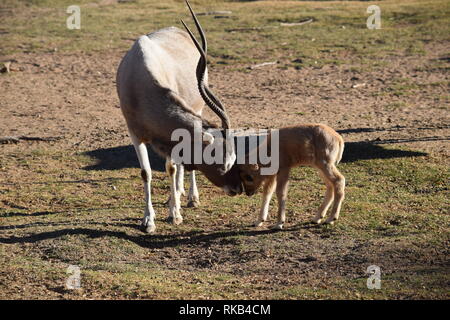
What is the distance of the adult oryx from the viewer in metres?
8.20

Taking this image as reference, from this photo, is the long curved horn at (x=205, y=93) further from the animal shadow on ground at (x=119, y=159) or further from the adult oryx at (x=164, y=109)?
the animal shadow on ground at (x=119, y=159)

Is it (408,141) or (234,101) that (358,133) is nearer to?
(408,141)

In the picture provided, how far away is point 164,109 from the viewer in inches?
326

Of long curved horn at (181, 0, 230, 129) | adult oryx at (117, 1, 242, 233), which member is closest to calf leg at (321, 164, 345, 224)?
adult oryx at (117, 1, 242, 233)

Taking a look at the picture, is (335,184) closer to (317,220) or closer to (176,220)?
(317,220)

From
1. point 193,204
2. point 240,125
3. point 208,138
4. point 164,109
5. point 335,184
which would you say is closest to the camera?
point 208,138

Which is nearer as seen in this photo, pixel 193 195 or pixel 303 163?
pixel 303 163

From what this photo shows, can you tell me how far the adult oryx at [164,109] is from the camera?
26.9 feet

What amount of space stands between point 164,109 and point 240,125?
532 centimetres

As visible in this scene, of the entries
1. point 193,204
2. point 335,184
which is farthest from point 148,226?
point 335,184

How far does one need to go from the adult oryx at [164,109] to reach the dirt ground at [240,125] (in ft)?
1.93

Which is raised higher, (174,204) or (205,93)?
(205,93)

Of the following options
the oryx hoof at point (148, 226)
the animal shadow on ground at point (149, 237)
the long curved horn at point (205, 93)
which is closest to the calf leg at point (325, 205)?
the animal shadow on ground at point (149, 237)
